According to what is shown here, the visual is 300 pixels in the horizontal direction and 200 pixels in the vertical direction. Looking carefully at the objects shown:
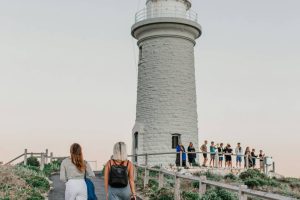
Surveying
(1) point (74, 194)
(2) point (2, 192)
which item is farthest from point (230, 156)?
(1) point (74, 194)

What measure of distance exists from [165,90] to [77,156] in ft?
64.8

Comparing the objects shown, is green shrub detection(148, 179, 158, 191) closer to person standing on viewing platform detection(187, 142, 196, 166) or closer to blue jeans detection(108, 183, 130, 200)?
person standing on viewing platform detection(187, 142, 196, 166)

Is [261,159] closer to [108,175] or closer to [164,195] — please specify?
[164,195]

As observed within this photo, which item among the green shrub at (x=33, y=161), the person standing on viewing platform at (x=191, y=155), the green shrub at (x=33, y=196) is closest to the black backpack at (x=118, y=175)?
the green shrub at (x=33, y=196)

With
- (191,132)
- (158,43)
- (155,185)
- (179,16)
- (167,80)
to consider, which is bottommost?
(155,185)

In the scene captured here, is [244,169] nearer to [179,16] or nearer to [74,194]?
[179,16]

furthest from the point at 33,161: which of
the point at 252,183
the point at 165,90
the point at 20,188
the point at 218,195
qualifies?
the point at 218,195

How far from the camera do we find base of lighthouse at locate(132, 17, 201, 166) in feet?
88.1

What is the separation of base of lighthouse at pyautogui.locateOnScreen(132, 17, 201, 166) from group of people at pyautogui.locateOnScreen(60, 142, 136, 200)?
63.1 feet

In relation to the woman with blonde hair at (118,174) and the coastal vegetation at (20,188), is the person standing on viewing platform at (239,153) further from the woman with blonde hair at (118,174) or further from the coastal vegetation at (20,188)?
the woman with blonde hair at (118,174)

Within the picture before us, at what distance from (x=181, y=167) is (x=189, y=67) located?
672 cm

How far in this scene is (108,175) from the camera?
7301 millimetres

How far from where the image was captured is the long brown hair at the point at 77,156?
739 cm

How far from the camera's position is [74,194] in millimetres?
7473
